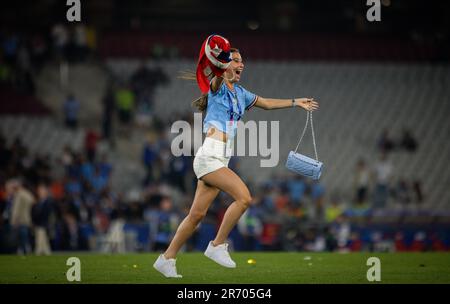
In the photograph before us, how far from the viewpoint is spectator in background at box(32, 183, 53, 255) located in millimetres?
24422

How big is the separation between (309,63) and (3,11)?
36.4ft

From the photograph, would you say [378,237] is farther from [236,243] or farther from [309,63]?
[309,63]

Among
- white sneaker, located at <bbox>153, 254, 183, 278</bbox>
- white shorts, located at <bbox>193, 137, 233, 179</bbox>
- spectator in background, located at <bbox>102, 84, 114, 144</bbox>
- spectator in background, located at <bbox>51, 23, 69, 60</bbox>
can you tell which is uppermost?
spectator in background, located at <bbox>51, 23, 69, 60</bbox>

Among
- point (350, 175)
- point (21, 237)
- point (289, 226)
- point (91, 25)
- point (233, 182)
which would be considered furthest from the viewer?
point (91, 25)

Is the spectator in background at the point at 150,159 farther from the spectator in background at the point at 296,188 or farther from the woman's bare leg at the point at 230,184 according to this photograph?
the woman's bare leg at the point at 230,184

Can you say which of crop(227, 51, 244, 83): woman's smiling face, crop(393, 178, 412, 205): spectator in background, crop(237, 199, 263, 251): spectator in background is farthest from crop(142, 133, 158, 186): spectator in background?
crop(227, 51, 244, 83): woman's smiling face

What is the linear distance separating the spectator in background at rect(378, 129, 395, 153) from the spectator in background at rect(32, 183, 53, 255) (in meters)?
13.3

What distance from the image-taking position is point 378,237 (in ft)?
87.1

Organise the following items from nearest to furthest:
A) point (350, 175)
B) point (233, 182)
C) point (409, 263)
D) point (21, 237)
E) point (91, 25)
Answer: point (233, 182), point (409, 263), point (21, 237), point (350, 175), point (91, 25)

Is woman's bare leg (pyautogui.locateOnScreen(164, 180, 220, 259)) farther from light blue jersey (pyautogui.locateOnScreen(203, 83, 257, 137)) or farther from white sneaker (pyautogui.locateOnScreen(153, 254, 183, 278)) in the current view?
light blue jersey (pyautogui.locateOnScreen(203, 83, 257, 137))

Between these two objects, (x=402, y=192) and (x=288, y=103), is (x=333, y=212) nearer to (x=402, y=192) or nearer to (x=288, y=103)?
(x=402, y=192)

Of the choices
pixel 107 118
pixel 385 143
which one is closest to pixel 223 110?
pixel 107 118

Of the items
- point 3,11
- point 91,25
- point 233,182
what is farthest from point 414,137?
point 233,182

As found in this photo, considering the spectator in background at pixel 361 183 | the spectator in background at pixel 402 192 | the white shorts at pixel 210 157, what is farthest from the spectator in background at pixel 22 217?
the spectator in background at pixel 402 192
